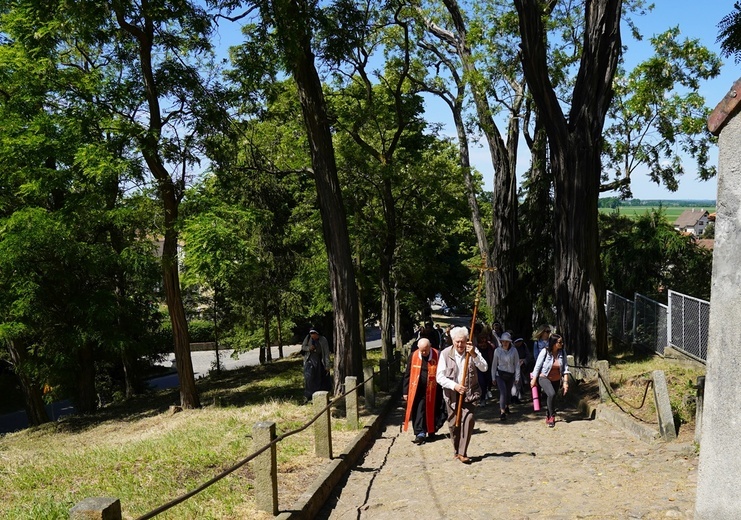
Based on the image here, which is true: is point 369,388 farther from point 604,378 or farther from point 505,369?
point 604,378

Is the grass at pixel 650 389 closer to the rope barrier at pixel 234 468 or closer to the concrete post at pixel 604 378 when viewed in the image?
the concrete post at pixel 604 378

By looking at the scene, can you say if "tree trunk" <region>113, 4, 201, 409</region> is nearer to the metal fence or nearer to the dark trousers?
the dark trousers

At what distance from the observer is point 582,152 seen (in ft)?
57.5

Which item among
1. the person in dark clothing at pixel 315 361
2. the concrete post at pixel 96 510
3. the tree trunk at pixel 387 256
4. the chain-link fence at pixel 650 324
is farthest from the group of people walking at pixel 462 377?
the tree trunk at pixel 387 256

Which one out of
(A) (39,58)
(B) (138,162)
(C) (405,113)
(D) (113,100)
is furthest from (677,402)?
(A) (39,58)

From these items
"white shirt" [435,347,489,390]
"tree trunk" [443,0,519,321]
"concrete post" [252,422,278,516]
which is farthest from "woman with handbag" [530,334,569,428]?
"tree trunk" [443,0,519,321]

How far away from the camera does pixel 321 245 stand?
27.4m

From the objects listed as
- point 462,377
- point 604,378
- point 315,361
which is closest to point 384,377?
point 315,361

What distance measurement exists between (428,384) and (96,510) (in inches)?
289

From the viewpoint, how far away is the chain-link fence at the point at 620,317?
72.6 feet

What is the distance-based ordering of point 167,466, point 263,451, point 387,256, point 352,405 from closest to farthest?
point 263,451 < point 167,466 < point 352,405 < point 387,256

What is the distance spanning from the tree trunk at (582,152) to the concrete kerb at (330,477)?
7255 mm

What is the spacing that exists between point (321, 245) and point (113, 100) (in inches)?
494

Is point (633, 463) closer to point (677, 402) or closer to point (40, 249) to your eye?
point (677, 402)
